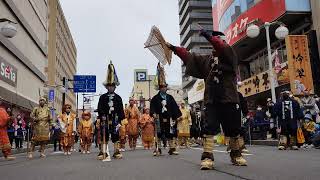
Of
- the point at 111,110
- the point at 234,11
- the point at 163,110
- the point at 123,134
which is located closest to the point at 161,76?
the point at 163,110

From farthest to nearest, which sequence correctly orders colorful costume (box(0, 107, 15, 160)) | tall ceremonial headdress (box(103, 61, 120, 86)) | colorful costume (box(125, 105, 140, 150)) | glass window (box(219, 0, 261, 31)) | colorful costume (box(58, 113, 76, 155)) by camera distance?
glass window (box(219, 0, 261, 31))
colorful costume (box(125, 105, 140, 150))
colorful costume (box(58, 113, 76, 155))
colorful costume (box(0, 107, 15, 160))
tall ceremonial headdress (box(103, 61, 120, 86))

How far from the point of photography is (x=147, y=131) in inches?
658

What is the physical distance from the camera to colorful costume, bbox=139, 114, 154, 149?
16656mm

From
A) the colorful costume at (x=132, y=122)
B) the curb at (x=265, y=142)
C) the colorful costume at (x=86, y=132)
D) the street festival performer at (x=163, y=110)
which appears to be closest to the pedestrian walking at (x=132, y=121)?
the colorful costume at (x=132, y=122)

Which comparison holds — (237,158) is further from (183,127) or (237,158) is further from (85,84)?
(85,84)

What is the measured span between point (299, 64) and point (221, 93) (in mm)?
18392

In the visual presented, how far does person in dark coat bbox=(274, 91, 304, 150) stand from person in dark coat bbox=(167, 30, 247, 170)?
6301 mm

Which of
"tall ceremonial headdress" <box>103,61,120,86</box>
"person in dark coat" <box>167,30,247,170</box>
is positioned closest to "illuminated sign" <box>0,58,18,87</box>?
"tall ceremonial headdress" <box>103,61,120,86</box>

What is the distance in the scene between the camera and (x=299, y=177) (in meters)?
4.75

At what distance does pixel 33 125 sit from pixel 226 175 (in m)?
10.2

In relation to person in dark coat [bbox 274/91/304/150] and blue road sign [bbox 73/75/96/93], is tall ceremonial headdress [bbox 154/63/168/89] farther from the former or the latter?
blue road sign [bbox 73/75/96/93]

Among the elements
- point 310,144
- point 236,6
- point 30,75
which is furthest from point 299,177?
point 30,75

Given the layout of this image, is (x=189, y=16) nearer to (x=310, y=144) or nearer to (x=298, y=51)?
(x=298, y=51)

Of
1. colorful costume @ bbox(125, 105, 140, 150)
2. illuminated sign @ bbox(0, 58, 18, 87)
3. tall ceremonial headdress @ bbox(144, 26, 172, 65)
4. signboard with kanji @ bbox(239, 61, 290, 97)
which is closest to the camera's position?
tall ceremonial headdress @ bbox(144, 26, 172, 65)
